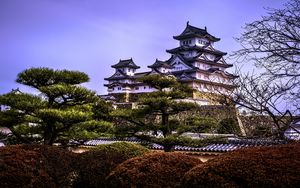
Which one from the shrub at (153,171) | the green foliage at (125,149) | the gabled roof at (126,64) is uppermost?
the gabled roof at (126,64)

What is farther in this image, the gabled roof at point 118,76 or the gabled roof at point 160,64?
the gabled roof at point 118,76

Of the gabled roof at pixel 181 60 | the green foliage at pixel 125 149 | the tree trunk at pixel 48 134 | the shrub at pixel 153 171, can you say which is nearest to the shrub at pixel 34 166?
the green foliage at pixel 125 149

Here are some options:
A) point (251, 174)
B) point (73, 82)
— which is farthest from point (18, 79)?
point (251, 174)

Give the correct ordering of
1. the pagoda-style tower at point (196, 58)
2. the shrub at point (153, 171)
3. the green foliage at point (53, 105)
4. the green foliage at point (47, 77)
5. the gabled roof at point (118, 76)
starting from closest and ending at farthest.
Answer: the shrub at point (153, 171)
the green foliage at point (53, 105)
the green foliage at point (47, 77)
the pagoda-style tower at point (196, 58)
the gabled roof at point (118, 76)

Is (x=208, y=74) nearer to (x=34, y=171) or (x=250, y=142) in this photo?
(x=250, y=142)

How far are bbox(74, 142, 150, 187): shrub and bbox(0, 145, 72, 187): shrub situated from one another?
258 millimetres

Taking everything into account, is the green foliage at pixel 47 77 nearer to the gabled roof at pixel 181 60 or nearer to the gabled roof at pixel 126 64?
the gabled roof at pixel 181 60

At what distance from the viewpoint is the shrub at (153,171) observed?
6.29 m

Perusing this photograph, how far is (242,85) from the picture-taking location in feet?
19.7

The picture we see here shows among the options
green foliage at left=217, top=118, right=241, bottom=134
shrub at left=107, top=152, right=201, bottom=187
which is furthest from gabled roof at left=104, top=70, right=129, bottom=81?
shrub at left=107, top=152, right=201, bottom=187

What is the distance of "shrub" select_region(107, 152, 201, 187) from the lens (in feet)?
20.6

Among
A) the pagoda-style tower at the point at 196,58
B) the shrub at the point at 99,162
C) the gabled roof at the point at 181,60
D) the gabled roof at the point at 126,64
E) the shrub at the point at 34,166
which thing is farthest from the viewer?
the gabled roof at the point at 126,64

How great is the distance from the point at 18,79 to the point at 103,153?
4.22m

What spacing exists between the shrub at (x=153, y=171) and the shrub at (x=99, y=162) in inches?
44.5
